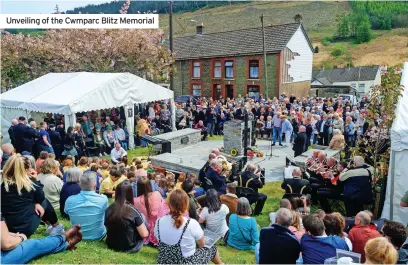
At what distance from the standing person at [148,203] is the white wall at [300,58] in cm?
2770

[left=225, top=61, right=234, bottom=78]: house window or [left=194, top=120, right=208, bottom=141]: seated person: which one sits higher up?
[left=225, top=61, right=234, bottom=78]: house window

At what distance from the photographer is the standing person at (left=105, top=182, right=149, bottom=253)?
5.52m

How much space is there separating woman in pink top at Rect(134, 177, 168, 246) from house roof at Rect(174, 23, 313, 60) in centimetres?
2612

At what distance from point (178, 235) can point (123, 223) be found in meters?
1.41

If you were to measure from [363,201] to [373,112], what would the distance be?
2.15 m

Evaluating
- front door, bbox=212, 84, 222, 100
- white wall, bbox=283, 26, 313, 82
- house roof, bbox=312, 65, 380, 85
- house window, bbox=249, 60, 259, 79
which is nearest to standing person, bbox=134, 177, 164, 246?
house window, bbox=249, 60, 259, 79

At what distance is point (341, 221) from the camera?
212 inches

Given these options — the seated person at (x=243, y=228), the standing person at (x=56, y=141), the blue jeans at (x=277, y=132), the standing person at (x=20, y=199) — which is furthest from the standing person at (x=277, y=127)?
the standing person at (x=20, y=199)

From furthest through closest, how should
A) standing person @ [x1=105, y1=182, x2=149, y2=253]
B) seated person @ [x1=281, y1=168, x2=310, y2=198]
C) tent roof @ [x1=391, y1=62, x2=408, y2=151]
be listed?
seated person @ [x1=281, y1=168, x2=310, y2=198] → tent roof @ [x1=391, y1=62, x2=408, y2=151] → standing person @ [x1=105, y1=182, x2=149, y2=253]

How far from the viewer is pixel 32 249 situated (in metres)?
5.02

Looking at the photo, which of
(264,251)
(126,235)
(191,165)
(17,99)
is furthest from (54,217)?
(17,99)

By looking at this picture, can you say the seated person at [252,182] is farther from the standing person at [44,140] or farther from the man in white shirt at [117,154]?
the standing person at [44,140]

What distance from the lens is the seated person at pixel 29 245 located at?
4.69 metres

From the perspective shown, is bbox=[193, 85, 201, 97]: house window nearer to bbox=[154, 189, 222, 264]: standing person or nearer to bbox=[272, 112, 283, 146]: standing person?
bbox=[272, 112, 283, 146]: standing person
